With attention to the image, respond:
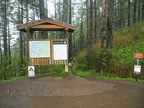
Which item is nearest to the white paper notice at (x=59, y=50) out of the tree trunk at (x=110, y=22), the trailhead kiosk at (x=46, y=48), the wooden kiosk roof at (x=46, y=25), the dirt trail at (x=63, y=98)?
the trailhead kiosk at (x=46, y=48)

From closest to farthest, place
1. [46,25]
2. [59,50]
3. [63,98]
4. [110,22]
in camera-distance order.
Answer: [63,98]
[46,25]
[59,50]
[110,22]

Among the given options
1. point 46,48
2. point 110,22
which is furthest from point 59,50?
point 110,22

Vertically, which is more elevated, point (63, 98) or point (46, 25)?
point (46, 25)

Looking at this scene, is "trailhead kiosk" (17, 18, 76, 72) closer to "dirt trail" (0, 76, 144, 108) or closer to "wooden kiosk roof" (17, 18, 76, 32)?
"wooden kiosk roof" (17, 18, 76, 32)

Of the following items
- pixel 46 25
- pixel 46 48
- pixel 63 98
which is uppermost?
pixel 46 25

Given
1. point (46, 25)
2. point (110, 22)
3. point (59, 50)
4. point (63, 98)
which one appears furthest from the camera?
point (110, 22)

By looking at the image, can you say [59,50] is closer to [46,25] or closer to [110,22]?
[46,25]

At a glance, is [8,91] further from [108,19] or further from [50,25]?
[108,19]

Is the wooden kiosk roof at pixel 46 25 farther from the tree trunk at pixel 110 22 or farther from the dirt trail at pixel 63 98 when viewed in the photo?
the tree trunk at pixel 110 22

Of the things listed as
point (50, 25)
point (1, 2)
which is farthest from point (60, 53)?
point (1, 2)

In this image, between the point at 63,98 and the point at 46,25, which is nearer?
the point at 63,98

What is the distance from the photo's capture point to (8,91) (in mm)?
6363

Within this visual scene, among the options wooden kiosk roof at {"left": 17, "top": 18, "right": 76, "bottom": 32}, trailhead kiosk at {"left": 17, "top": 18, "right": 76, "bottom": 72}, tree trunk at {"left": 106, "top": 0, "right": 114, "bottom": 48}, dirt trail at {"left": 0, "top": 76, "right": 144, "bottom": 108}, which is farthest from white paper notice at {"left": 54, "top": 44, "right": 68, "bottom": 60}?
tree trunk at {"left": 106, "top": 0, "right": 114, "bottom": 48}

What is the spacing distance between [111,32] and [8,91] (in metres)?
9.99
